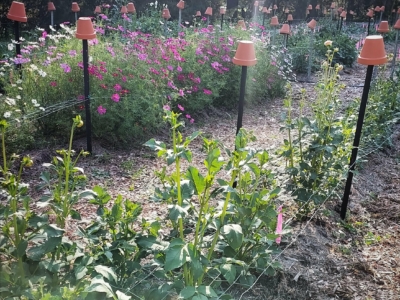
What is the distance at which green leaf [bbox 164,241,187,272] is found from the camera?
1.56 m

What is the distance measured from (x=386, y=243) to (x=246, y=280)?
1.41 metres

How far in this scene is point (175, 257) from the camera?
159 centimetres

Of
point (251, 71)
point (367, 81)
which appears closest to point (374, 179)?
point (367, 81)

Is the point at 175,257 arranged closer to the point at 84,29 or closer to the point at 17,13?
the point at 84,29

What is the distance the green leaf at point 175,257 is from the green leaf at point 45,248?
0.46 meters

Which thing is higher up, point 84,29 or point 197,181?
point 84,29

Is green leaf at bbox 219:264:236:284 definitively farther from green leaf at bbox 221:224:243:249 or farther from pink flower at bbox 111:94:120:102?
pink flower at bbox 111:94:120:102

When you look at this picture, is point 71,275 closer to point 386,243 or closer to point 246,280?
point 246,280

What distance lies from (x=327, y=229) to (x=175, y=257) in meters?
1.77

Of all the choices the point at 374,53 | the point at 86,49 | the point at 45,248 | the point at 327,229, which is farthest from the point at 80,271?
the point at 86,49

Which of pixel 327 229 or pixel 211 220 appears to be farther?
pixel 327 229

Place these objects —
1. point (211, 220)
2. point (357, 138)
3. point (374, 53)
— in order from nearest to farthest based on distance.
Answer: point (211, 220) < point (374, 53) < point (357, 138)

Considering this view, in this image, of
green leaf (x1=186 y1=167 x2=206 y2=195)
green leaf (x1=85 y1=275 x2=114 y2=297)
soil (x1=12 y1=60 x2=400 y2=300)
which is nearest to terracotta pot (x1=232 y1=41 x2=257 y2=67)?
soil (x1=12 y1=60 x2=400 y2=300)

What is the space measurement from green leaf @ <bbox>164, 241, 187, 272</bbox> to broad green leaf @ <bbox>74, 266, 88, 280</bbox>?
0.33 meters
